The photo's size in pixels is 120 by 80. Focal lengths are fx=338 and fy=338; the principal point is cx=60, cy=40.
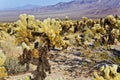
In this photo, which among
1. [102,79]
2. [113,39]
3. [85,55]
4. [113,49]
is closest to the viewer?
[102,79]

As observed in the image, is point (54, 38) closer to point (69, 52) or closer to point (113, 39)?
point (69, 52)

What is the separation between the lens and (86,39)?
2166 centimetres

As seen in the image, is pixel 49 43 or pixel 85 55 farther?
pixel 85 55

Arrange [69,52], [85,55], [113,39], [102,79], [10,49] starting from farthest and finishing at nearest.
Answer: [113,39], [69,52], [85,55], [10,49], [102,79]

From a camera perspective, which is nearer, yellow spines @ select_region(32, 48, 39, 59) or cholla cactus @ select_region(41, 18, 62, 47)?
yellow spines @ select_region(32, 48, 39, 59)

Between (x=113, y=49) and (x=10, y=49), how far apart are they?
648cm

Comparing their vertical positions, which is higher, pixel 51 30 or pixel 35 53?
pixel 51 30

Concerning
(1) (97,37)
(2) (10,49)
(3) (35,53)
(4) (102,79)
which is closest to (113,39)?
(1) (97,37)

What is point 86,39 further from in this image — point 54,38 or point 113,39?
point 54,38

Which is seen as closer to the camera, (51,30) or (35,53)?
(35,53)

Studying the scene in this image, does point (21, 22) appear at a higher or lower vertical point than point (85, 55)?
higher

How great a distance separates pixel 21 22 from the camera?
12922 mm

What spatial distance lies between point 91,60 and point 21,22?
390 centimetres

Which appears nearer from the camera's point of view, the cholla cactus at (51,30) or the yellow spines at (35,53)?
the yellow spines at (35,53)
